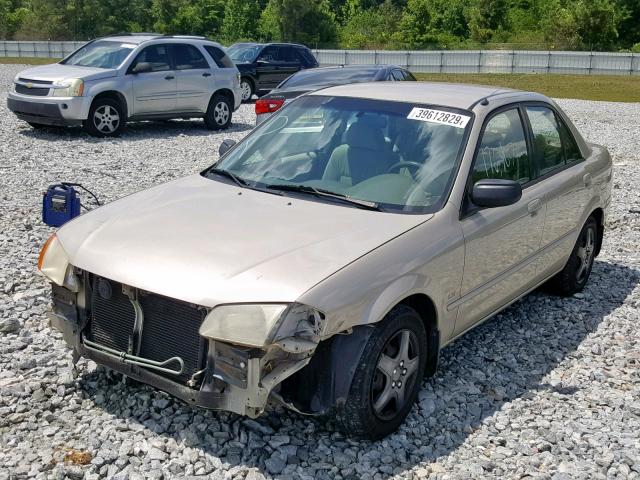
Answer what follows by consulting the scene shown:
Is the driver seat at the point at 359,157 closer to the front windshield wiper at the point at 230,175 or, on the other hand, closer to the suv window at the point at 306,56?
the front windshield wiper at the point at 230,175

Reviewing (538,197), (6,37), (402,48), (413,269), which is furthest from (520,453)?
(6,37)

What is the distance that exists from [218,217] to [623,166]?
412 inches

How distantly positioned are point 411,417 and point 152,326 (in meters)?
1.54

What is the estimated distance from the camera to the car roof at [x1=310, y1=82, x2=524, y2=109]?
530 cm

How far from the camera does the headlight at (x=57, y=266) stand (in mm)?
4230

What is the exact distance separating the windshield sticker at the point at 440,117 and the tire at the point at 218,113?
11861 mm

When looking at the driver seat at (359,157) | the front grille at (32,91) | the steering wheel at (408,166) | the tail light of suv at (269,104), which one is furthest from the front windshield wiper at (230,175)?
the front grille at (32,91)

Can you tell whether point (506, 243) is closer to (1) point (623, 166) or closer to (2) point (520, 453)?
(2) point (520, 453)

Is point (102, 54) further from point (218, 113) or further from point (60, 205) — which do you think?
point (60, 205)

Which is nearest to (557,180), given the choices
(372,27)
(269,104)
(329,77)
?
(269,104)

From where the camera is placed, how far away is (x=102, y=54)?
49.9 ft

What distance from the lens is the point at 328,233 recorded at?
167 inches

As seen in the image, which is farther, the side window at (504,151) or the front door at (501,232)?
the side window at (504,151)

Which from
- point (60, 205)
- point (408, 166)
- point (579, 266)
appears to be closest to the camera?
point (408, 166)
